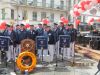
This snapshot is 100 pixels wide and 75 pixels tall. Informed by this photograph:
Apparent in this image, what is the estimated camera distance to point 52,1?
239 feet

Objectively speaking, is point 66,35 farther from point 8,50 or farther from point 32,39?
point 8,50

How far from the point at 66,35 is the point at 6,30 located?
2.90m

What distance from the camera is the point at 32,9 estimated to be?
221 feet

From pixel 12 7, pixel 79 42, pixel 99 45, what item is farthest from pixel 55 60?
pixel 12 7

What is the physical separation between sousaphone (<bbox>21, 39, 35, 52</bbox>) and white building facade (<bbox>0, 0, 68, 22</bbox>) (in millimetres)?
40763

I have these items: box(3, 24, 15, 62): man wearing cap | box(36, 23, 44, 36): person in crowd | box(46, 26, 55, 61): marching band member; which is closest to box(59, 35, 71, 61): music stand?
box(46, 26, 55, 61): marching band member

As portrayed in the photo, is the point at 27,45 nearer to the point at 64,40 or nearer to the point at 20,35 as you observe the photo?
the point at 20,35

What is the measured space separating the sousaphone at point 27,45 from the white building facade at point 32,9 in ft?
134

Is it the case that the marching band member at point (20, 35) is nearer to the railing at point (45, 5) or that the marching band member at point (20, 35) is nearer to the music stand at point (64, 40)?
the music stand at point (64, 40)

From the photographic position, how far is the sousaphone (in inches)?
648

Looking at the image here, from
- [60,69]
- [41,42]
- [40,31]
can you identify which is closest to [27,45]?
[41,42]

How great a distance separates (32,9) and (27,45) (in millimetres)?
51354

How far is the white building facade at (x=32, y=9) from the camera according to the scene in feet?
201

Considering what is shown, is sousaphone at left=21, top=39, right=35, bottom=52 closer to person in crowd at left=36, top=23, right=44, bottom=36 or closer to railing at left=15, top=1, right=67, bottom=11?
person in crowd at left=36, top=23, right=44, bottom=36
